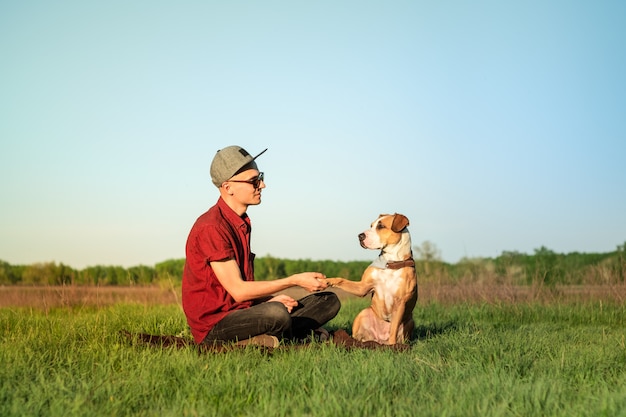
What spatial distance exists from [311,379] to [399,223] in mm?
2090

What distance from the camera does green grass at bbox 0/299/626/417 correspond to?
4.03 meters

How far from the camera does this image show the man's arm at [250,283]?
5.54 m

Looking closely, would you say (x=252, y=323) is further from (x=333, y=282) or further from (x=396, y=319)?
(x=396, y=319)

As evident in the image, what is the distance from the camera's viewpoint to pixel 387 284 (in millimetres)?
6305

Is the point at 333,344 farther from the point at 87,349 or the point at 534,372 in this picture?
the point at 87,349

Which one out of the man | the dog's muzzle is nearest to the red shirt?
the man

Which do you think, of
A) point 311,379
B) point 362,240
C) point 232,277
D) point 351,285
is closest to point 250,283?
point 232,277

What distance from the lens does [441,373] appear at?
499cm

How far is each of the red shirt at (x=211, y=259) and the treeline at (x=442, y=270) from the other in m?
3.51

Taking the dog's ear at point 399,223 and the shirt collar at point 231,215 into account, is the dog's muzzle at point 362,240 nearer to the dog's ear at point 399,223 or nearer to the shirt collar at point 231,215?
the dog's ear at point 399,223

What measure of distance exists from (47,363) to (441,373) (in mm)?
3157

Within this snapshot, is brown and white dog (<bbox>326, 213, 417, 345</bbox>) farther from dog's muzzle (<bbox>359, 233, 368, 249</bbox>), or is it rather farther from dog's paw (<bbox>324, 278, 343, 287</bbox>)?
dog's paw (<bbox>324, 278, 343, 287</bbox>)

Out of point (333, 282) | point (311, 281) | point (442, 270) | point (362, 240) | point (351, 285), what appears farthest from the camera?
point (442, 270)

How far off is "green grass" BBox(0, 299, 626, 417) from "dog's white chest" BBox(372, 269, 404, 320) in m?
0.54
